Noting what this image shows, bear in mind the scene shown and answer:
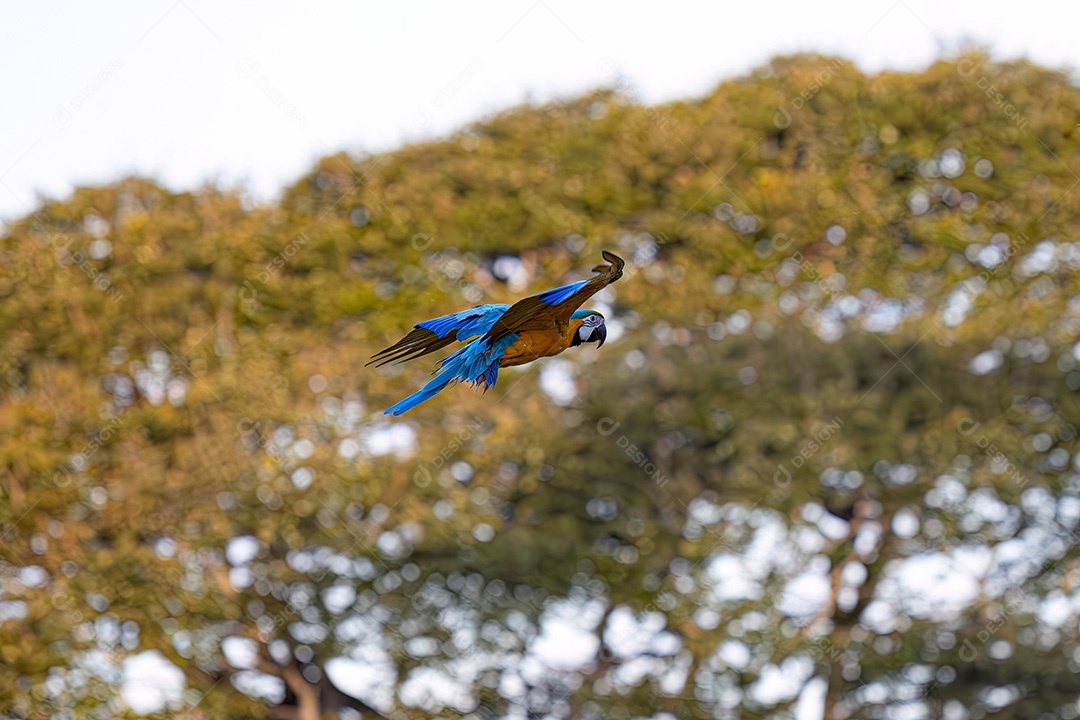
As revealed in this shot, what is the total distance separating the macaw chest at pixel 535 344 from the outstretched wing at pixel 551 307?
24 mm

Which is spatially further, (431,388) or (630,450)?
(630,450)

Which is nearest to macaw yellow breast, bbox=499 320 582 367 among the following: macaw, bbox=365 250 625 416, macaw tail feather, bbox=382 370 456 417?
macaw, bbox=365 250 625 416

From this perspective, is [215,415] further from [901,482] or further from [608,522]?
[901,482]

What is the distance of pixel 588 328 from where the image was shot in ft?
11.0

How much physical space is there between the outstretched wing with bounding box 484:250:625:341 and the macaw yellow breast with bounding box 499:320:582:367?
0.08 ft

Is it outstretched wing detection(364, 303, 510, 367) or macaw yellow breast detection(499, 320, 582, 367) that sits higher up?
outstretched wing detection(364, 303, 510, 367)

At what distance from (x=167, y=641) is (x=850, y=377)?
5274mm

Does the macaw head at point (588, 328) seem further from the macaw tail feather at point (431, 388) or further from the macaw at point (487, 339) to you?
the macaw tail feather at point (431, 388)

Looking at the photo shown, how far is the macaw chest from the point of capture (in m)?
3.15

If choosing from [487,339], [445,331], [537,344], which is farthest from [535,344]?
[445,331]

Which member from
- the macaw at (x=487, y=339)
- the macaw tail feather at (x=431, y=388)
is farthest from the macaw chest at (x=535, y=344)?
the macaw tail feather at (x=431, y=388)

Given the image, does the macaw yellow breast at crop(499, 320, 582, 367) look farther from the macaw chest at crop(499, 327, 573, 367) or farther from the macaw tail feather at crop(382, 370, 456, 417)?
the macaw tail feather at crop(382, 370, 456, 417)

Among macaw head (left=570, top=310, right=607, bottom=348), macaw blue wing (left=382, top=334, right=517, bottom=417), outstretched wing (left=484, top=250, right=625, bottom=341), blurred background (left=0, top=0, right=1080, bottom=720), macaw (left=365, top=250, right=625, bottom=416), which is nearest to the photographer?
outstretched wing (left=484, top=250, right=625, bottom=341)

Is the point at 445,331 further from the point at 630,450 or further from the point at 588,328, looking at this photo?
the point at 630,450
